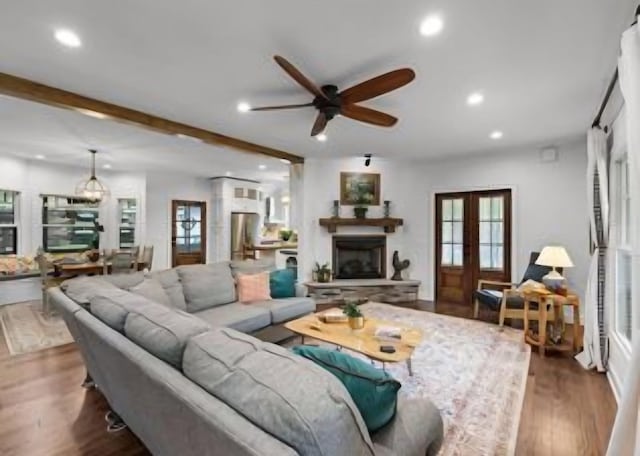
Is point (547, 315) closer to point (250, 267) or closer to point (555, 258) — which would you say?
point (555, 258)

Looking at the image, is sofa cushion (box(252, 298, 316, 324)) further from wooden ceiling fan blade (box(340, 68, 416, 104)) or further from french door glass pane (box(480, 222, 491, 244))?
french door glass pane (box(480, 222, 491, 244))

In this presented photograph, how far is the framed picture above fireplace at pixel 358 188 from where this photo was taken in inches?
246

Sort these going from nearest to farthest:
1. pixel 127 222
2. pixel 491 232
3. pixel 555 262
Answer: pixel 555 262
pixel 491 232
pixel 127 222

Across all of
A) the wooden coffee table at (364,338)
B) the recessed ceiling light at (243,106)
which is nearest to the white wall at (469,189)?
the recessed ceiling light at (243,106)

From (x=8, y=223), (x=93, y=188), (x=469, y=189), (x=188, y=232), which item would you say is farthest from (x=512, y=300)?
(x=8, y=223)

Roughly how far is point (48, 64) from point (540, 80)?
403 centimetres

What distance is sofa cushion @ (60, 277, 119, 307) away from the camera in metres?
2.38

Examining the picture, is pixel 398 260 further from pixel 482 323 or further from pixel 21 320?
pixel 21 320

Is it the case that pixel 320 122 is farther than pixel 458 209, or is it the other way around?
pixel 458 209

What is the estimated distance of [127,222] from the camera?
7.36 metres

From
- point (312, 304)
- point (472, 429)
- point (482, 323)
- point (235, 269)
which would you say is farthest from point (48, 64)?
point (482, 323)

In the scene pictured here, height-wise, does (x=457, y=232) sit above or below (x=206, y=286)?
above

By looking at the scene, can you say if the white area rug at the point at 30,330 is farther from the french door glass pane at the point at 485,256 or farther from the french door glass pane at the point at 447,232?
the french door glass pane at the point at 485,256

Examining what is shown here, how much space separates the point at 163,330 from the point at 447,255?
5.40 metres
